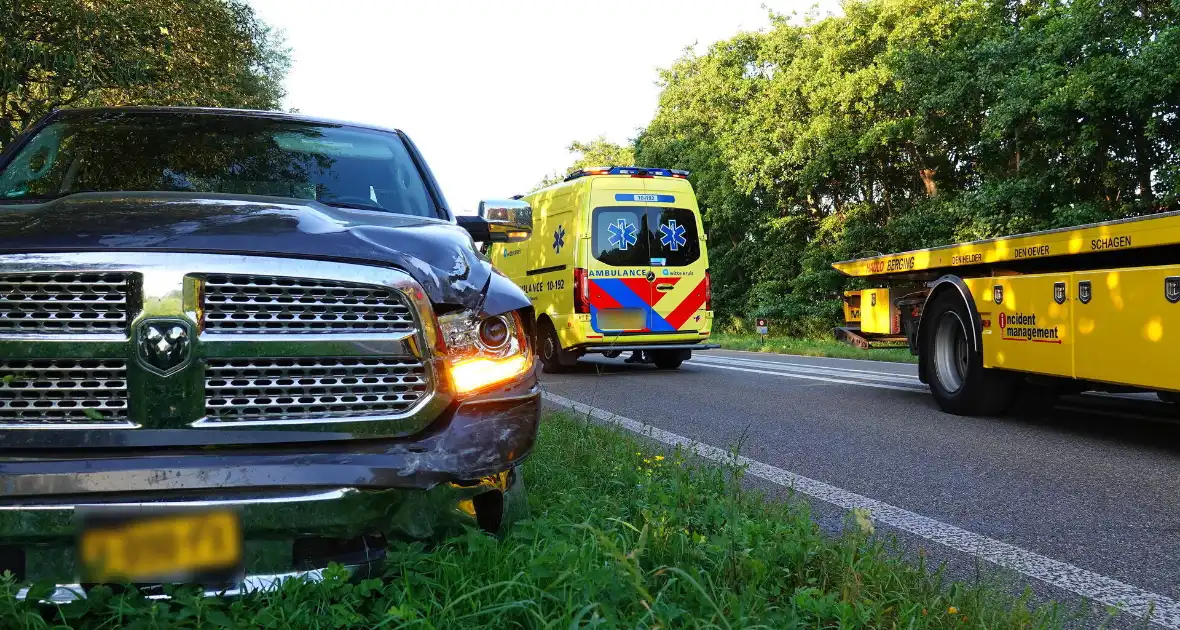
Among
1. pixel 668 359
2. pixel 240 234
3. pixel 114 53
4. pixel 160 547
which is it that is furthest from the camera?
pixel 668 359

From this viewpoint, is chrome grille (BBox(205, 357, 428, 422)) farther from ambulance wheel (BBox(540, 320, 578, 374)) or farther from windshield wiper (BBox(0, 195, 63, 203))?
ambulance wheel (BBox(540, 320, 578, 374))

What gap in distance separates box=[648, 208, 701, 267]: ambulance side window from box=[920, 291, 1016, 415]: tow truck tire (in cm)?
484

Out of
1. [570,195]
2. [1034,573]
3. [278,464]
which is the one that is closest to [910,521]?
[1034,573]

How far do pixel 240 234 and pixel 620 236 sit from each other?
1005 centimetres

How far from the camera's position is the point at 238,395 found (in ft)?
7.61

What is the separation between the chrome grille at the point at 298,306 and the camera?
7.60 ft

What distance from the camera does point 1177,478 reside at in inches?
A: 197

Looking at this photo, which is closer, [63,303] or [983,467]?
[63,303]

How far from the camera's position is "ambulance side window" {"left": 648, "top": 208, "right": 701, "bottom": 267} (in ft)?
41.3

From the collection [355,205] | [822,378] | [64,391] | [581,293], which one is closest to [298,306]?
[64,391]

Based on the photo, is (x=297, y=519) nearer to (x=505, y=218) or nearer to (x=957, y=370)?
(x=505, y=218)

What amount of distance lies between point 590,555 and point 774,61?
32.4 metres

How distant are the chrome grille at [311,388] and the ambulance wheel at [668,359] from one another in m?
11.0

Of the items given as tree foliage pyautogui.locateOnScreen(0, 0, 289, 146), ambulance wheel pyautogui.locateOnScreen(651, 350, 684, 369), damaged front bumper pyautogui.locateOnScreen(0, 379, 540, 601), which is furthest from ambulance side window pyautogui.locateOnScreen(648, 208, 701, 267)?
damaged front bumper pyautogui.locateOnScreen(0, 379, 540, 601)
